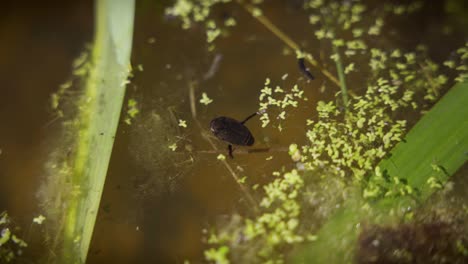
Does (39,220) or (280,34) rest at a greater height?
(280,34)

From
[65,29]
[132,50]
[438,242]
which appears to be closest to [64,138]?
[132,50]

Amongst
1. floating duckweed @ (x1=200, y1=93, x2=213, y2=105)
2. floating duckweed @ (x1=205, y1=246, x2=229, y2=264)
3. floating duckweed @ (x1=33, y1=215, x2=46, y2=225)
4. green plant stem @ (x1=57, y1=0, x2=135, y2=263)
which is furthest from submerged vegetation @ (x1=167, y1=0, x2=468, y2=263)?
floating duckweed @ (x1=33, y1=215, x2=46, y2=225)

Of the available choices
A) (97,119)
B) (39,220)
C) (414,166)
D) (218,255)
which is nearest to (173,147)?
(97,119)

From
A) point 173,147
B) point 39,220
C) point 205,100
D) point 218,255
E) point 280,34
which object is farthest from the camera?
point 280,34

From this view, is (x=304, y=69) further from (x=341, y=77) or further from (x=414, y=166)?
(x=414, y=166)

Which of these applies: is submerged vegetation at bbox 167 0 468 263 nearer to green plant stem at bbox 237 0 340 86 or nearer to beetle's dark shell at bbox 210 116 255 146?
green plant stem at bbox 237 0 340 86

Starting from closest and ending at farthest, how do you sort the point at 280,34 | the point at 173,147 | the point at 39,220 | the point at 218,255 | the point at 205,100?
1. the point at 218,255
2. the point at 39,220
3. the point at 173,147
4. the point at 205,100
5. the point at 280,34

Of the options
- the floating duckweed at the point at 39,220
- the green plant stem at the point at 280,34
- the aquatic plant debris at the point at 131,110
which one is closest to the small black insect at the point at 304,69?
the green plant stem at the point at 280,34

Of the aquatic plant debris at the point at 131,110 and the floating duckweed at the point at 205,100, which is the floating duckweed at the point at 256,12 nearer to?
the floating duckweed at the point at 205,100

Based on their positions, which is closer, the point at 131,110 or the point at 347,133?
the point at 347,133
